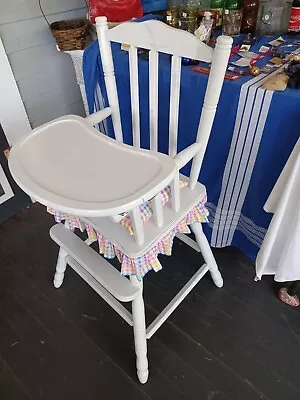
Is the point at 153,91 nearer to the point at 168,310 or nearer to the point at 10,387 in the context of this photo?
the point at 168,310

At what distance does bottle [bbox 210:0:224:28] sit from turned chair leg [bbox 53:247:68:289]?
3.01ft

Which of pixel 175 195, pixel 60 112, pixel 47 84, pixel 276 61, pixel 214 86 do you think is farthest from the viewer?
pixel 60 112

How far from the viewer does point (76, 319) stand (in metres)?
1.11

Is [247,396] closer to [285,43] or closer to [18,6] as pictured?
[285,43]

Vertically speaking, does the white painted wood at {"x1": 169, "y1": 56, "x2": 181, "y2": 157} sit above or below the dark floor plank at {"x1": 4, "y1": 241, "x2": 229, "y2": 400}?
above

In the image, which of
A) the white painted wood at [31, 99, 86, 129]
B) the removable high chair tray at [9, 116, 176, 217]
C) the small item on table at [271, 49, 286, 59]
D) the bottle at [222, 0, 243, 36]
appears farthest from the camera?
the white painted wood at [31, 99, 86, 129]

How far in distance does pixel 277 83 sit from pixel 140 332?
0.72 m

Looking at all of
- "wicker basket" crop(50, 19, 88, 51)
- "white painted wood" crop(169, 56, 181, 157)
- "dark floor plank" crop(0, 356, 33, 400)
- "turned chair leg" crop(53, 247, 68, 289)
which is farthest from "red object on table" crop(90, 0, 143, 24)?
"dark floor plank" crop(0, 356, 33, 400)

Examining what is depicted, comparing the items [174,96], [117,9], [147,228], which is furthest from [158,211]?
[117,9]

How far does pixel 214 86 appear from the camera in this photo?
2.15ft

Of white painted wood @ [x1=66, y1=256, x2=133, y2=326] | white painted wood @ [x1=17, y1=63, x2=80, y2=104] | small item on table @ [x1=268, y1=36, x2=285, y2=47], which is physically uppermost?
small item on table @ [x1=268, y1=36, x2=285, y2=47]

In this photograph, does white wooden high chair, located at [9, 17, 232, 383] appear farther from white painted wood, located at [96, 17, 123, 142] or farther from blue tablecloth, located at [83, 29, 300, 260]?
blue tablecloth, located at [83, 29, 300, 260]

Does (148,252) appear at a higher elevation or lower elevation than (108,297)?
higher

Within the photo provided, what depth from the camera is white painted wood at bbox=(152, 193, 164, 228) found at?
698 millimetres
